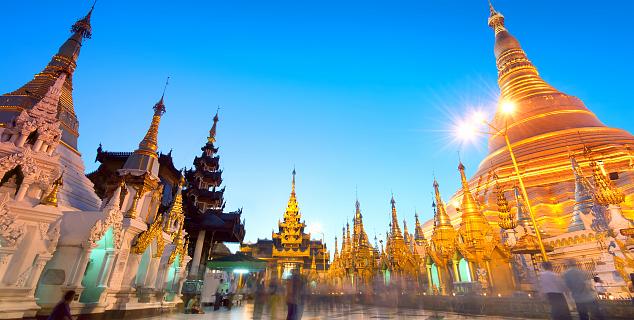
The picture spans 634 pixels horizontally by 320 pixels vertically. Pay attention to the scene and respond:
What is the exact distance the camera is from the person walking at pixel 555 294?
561cm

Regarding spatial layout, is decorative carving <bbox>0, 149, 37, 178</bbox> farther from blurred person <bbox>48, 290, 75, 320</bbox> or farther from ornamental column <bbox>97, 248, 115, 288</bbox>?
blurred person <bbox>48, 290, 75, 320</bbox>

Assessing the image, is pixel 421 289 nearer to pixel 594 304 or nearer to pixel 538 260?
pixel 538 260

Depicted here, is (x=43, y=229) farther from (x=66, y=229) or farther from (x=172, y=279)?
(x=172, y=279)

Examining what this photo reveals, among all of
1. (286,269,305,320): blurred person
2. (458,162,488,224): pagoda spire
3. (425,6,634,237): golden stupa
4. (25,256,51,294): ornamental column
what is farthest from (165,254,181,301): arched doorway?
(425,6,634,237): golden stupa

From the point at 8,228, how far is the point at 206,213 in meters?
18.0

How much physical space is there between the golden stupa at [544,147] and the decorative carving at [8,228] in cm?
2069

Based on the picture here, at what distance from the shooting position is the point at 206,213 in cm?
2478

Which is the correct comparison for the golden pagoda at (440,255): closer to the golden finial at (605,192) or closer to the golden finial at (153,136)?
the golden finial at (605,192)

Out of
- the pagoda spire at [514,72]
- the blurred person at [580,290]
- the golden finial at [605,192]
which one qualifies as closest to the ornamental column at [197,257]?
the blurred person at [580,290]

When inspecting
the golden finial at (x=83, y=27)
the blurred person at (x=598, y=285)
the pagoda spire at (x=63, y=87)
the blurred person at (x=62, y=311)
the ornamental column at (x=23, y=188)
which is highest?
the golden finial at (x=83, y=27)

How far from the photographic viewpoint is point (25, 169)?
27.1 feet

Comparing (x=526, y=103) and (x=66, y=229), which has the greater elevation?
(x=526, y=103)

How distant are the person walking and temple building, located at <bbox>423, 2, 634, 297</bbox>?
155 inches

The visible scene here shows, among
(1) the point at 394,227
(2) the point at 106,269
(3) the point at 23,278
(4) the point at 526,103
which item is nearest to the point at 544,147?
(4) the point at 526,103
